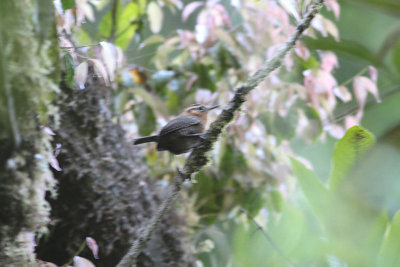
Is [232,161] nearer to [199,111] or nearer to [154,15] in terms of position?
[199,111]

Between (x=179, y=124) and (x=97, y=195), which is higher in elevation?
(x=179, y=124)

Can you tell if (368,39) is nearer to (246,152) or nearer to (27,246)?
(27,246)

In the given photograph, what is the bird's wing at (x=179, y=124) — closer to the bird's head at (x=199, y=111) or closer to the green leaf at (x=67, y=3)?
the bird's head at (x=199, y=111)

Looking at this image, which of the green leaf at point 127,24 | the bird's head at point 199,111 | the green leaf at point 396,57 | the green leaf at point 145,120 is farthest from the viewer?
the green leaf at point 127,24

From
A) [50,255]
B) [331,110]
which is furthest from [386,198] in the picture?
[331,110]

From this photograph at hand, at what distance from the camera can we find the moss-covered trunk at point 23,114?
31.0 inches

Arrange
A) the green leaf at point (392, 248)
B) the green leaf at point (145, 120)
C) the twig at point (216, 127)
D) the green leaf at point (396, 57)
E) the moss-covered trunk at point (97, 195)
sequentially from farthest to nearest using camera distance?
the green leaf at point (145, 120)
the moss-covered trunk at point (97, 195)
the twig at point (216, 127)
the green leaf at point (392, 248)
the green leaf at point (396, 57)

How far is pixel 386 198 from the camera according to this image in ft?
2.23

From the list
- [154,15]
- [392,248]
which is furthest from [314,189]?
[154,15]

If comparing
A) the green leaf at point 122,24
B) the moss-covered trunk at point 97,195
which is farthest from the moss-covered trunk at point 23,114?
the green leaf at point 122,24

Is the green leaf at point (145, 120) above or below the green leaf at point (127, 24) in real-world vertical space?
below

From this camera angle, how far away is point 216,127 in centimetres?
115

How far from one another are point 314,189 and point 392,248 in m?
0.19

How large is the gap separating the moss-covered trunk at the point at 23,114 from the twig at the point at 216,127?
285 millimetres
